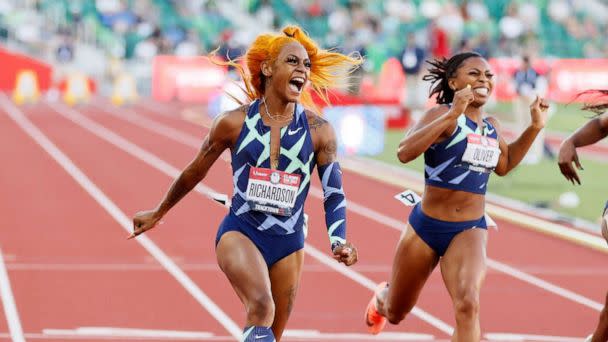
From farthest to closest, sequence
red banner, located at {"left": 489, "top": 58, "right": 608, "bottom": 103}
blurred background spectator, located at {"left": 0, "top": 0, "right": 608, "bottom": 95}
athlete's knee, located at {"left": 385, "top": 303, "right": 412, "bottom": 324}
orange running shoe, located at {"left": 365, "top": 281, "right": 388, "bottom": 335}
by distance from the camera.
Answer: blurred background spectator, located at {"left": 0, "top": 0, "right": 608, "bottom": 95} < red banner, located at {"left": 489, "top": 58, "right": 608, "bottom": 103} < orange running shoe, located at {"left": 365, "top": 281, "right": 388, "bottom": 335} < athlete's knee, located at {"left": 385, "top": 303, "right": 412, "bottom": 324}

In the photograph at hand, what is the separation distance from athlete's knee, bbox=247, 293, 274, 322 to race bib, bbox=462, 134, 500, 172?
5.05 feet

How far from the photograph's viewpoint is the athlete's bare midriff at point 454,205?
7496 mm

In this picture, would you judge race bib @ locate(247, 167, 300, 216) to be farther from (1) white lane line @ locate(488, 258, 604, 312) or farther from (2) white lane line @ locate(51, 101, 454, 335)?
(1) white lane line @ locate(488, 258, 604, 312)

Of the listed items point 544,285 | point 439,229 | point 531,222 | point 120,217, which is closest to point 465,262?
point 439,229

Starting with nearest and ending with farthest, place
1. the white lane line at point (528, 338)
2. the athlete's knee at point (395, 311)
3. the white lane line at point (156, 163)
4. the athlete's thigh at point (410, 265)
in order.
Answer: the athlete's thigh at point (410, 265) < the athlete's knee at point (395, 311) < the white lane line at point (528, 338) < the white lane line at point (156, 163)

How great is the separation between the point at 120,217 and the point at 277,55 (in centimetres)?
857

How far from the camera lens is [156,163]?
69.0ft

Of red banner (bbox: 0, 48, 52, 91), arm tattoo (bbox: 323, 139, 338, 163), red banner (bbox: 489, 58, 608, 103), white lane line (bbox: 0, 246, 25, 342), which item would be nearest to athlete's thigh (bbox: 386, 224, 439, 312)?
arm tattoo (bbox: 323, 139, 338, 163)

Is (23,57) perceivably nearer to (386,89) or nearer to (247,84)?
(386,89)

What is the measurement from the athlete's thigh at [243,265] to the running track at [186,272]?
2.23 feet

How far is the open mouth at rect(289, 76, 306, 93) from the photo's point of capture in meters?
6.77

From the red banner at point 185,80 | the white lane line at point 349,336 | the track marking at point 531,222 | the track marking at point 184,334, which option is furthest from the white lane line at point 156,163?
the red banner at point 185,80

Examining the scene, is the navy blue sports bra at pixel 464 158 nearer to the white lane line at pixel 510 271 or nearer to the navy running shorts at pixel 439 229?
the navy running shorts at pixel 439 229

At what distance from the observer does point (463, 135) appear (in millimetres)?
7457
